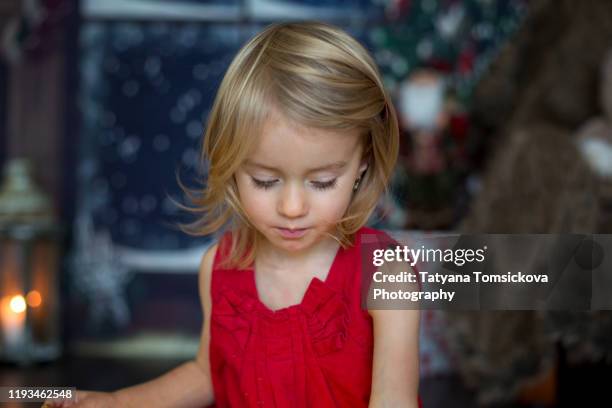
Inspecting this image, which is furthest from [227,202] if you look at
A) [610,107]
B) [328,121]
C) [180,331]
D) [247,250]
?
[180,331]

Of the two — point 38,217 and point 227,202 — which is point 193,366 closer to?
point 227,202

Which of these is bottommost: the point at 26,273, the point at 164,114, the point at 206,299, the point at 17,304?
the point at 206,299

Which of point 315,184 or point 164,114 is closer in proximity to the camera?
point 315,184

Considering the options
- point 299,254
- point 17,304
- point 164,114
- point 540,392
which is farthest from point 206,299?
point 164,114

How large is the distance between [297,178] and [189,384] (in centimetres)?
39

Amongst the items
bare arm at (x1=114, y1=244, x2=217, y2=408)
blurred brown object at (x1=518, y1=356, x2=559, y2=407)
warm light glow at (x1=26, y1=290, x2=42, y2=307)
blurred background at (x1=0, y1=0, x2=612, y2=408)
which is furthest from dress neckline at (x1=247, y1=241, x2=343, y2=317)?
warm light glow at (x1=26, y1=290, x2=42, y2=307)

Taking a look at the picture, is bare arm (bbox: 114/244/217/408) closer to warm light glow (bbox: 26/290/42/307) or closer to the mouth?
the mouth

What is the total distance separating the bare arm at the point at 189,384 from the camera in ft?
3.48

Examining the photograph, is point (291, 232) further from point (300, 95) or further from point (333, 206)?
point (300, 95)

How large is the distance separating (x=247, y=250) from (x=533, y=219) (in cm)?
108

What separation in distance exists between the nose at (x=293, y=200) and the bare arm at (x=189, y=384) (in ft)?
0.91

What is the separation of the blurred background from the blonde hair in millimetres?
1634

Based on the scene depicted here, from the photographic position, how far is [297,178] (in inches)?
35.8

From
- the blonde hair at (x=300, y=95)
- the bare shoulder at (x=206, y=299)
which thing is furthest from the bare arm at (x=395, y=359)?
the bare shoulder at (x=206, y=299)
